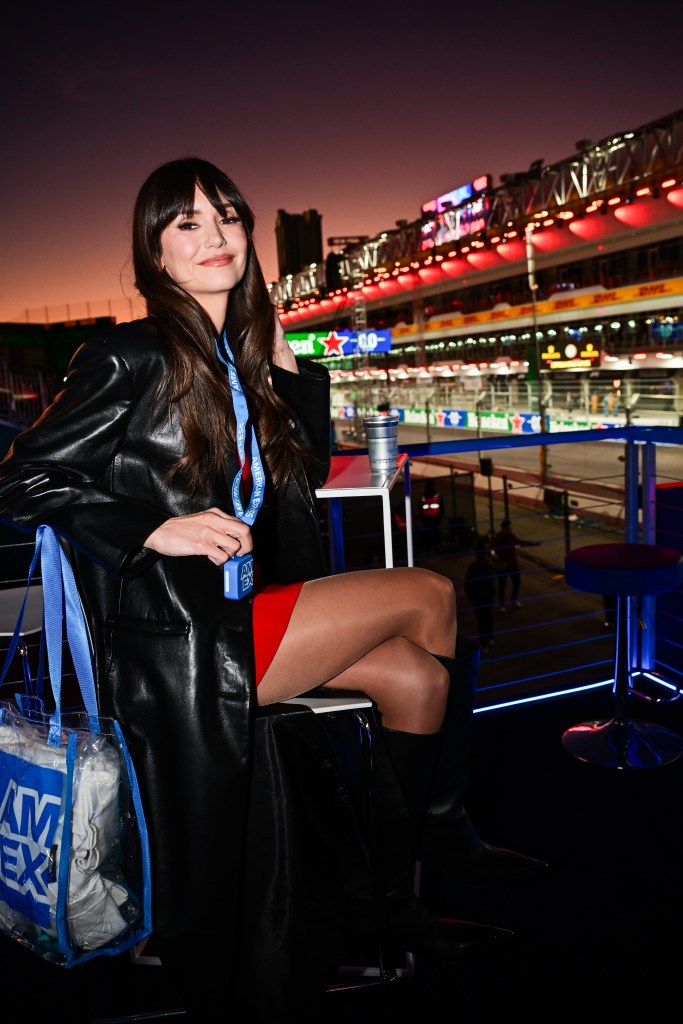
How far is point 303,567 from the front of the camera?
1.54 metres

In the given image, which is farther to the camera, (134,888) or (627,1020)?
(627,1020)

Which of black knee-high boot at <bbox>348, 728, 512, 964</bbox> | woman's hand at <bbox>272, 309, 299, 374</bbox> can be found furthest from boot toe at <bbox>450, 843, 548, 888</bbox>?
woman's hand at <bbox>272, 309, 299, 374</bbox>

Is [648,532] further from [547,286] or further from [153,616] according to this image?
[547,286]

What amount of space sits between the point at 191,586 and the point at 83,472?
0.25 metres

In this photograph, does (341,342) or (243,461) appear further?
(341,342)

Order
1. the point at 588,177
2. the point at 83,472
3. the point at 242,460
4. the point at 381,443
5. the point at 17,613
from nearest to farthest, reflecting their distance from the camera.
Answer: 1. the point at 83,472
2. the point at 242,460
3. the point at 381,443
4. the point at 17,613
5. the point at 588,177

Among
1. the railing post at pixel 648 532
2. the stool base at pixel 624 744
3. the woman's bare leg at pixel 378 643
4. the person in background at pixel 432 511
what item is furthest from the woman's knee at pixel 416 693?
the person in background at pixel 432 511

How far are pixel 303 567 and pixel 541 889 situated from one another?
3.16 feet

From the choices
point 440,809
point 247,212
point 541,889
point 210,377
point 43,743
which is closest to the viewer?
point 43,743

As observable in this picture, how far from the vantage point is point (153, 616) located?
3.96ft

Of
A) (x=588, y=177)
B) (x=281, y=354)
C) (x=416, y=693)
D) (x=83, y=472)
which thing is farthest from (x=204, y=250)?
(x=588, y=177)

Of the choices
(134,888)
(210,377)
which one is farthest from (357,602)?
(134,888)

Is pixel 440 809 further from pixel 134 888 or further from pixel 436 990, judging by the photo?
pixel 134 888

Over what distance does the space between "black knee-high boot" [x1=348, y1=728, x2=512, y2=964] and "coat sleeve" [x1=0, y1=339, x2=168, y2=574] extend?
0.62 metres
